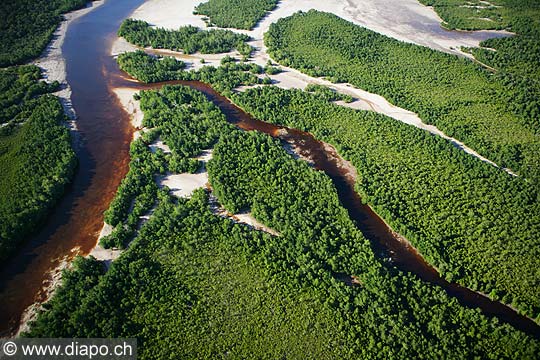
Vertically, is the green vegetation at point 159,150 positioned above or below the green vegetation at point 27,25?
below

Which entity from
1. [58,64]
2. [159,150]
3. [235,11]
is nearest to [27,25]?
[58,64]

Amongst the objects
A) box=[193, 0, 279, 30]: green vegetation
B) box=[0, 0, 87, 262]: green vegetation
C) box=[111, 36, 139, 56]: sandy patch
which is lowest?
box=[0, 0, 87, 262]: green vegetation

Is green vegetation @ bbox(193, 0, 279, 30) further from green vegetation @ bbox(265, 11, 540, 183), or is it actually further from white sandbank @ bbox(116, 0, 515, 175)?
green vegetation @ bbox(265, 11, 540, 183)

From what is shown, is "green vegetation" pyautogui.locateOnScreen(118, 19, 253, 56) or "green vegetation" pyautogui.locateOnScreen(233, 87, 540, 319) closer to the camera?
"green vegetation" pyautogui.locateOnScreen(233, 87, 540, 319)

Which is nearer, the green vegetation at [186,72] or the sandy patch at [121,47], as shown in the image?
the green vegetation at [186,72]

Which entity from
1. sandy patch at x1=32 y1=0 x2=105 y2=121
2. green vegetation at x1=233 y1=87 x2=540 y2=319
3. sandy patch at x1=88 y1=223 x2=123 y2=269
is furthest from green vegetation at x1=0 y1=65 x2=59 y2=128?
green vegetation at x1=233 y1=87 x2=540 y2=319

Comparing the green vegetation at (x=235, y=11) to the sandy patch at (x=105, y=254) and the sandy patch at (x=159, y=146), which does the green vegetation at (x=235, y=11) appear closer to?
the sandy patch at (x=159, y=146)

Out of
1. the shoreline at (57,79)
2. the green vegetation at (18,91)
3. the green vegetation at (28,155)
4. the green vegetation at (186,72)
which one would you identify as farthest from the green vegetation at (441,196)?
→ the green vegetation at (18,91)
